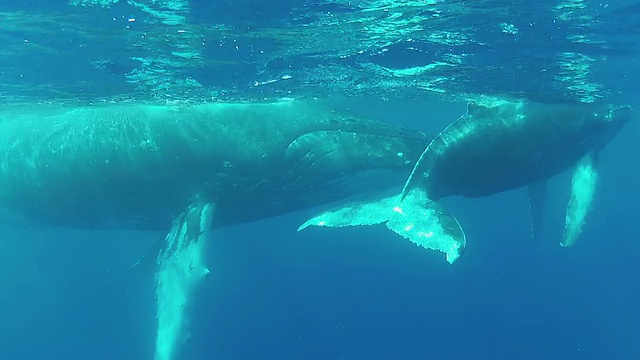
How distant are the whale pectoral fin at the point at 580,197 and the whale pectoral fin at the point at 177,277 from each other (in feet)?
28.1

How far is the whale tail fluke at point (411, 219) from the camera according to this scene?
33.3 ft

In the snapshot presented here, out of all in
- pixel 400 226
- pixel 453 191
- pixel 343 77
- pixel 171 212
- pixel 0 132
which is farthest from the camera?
pixel 343 77

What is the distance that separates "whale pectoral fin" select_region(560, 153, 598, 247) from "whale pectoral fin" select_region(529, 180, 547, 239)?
35.9 inches

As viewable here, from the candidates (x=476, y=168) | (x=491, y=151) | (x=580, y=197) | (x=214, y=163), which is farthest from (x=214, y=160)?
(x=580, y=197)

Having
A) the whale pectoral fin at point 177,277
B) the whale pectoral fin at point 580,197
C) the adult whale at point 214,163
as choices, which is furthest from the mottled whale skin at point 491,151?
the whale pectoral fin at point 177,277

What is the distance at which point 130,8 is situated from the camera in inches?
454

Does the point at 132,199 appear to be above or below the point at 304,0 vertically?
below

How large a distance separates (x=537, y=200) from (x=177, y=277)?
33.5ft

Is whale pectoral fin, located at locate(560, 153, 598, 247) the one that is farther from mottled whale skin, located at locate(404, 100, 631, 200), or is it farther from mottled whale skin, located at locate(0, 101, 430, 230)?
mottled whale skin, located at locate(0, 101, 430, 230)

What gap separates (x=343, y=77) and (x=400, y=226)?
10672 mm

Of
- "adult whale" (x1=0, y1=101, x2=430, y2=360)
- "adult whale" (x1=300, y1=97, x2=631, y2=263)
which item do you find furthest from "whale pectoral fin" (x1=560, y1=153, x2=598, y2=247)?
"adult whale" (x1=0, y1=101, x2=430, y2=360)

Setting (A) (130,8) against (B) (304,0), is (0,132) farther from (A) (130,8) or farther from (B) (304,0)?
(B) (304,0)

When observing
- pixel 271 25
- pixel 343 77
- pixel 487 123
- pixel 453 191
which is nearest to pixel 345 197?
pixel 453 191

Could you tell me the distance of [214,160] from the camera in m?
12.6
